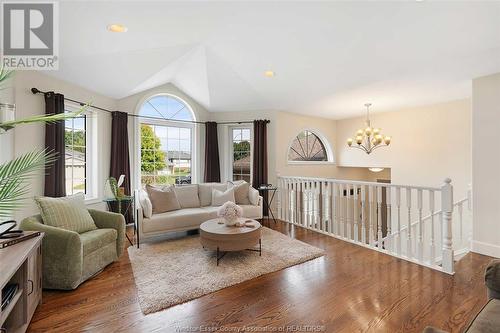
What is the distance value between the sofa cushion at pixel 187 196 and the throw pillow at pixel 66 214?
4.94 feet

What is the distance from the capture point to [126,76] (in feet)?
12.8

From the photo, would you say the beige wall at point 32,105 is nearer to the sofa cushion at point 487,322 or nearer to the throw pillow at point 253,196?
the throw pillow at point 253,196

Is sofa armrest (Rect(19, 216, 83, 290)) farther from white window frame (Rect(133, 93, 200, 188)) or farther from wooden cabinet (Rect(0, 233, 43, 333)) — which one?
white window frame (Rect(133, 93, 200, 188))

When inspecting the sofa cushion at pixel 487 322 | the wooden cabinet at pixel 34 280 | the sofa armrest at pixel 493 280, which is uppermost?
the sofa armrest at pixel 493 280

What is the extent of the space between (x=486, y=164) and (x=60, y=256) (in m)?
5.13

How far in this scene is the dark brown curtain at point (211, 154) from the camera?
550cm

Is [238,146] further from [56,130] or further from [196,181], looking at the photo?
[56,130]

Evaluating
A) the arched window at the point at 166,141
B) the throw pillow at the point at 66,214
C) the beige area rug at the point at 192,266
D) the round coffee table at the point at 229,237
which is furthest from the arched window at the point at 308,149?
the throw pillow at the point at 66,214

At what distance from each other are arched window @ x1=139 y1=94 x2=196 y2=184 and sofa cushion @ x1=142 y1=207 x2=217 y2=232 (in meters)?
1.50

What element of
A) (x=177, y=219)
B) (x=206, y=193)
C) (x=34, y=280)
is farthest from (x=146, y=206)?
(x=34, y=280)

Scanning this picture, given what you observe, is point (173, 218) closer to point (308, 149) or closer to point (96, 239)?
point (96, 239)

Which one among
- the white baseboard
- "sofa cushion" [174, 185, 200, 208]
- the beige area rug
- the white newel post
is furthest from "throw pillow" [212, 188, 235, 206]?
the white baseboard

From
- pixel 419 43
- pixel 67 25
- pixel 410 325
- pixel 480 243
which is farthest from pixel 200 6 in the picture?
pixel 480 243

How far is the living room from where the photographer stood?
6.70 ft
